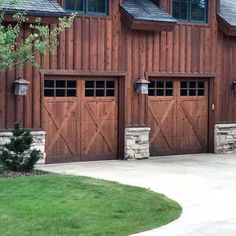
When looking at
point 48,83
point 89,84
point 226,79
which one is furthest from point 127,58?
point 226,79

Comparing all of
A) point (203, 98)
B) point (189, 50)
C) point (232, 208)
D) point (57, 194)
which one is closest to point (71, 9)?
point (189, 50)

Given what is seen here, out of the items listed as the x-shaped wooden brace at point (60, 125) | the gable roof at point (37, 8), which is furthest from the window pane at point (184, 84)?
the gable roof at point (37, 8)

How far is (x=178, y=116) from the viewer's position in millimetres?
19203

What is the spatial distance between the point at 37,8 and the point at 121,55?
335 centimetres

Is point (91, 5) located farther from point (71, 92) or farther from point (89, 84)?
point (71, 92)

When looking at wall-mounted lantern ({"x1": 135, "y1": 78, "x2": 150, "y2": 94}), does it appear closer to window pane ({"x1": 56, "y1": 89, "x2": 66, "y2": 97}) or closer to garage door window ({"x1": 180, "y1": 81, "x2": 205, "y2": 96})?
garage door window ({"x1": 180, "y1": 81, "x2": 205, "y2": 96})

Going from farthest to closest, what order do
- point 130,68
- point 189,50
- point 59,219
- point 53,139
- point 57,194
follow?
point 189,50 < point 130,68 < point 53,139 < point 57,194 < point 59,219

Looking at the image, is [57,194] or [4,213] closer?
[4,213]

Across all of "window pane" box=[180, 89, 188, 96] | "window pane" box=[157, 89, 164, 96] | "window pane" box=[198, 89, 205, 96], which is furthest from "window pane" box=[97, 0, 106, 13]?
"window pane" box=[198, 89, 205, 96]

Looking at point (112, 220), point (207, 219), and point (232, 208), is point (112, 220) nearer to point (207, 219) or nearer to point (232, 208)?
point (207, 219)

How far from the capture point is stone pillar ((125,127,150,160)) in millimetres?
17812

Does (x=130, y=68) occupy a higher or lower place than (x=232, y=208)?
higher

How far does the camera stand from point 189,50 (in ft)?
63.0

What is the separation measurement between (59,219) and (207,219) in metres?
2.25
